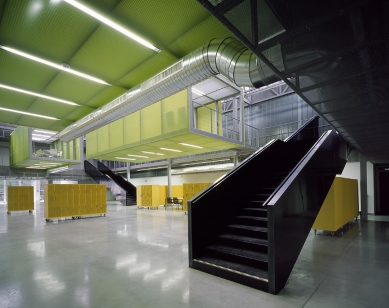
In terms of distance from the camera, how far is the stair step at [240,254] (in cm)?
399

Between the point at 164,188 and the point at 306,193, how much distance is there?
51.0 ft

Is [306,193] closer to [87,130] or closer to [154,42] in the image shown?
[154,42]

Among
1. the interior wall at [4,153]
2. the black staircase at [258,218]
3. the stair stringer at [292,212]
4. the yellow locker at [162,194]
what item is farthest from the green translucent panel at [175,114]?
the interior wall at [4,153]

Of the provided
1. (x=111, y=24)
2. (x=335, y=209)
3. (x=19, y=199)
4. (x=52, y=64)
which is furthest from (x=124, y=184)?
(x=111, y=24)

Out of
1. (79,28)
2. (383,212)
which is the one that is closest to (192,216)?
(79,28)

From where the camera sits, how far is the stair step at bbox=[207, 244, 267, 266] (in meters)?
3.99

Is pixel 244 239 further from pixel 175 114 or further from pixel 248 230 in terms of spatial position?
pixel 175 114

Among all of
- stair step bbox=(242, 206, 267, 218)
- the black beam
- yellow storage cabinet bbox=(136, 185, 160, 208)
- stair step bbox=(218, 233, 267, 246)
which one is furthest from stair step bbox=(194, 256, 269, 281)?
yellow storage cabinet bbox=(136, 185, 160, 208)

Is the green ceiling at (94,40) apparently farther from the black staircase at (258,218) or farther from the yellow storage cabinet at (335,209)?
the yellow storage cabinet at (335,209)

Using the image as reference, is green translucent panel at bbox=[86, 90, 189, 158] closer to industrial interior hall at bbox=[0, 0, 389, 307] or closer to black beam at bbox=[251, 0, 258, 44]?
industrial interior hall at bbox=[0, 0, 389, 307]

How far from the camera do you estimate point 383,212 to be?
40.4ft

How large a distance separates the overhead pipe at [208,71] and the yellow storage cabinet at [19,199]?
13109 mm

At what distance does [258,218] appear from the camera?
4898mm

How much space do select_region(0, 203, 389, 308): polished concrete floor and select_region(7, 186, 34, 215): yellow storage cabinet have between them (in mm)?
11322
